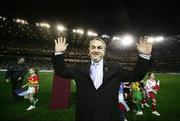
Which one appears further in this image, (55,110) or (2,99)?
(2,99)

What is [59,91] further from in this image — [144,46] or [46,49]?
[46,49]

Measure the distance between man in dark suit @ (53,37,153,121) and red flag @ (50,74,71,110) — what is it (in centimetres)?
620

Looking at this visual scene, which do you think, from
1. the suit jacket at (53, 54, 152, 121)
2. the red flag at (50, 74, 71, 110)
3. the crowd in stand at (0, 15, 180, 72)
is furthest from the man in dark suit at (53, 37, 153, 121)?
the crowd in stand at (0, 15, 180, 72)

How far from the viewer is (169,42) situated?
70.0 meters

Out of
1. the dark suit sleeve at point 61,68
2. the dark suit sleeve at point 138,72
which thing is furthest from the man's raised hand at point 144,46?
the dark suit sleeve at point 61,68

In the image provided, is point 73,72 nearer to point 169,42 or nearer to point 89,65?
point 89,65

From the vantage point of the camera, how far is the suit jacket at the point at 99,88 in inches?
128

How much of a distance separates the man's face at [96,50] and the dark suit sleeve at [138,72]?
20.2 inches

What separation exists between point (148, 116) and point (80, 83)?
6884 mm

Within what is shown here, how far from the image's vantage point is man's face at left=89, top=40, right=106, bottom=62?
11.4 ft

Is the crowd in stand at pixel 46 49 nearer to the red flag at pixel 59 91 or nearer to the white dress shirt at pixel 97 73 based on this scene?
the red flag at pixel 59 91

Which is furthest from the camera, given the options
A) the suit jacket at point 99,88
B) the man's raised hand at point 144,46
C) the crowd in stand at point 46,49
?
the crowd in stand at point 46,49

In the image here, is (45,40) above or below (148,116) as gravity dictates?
above

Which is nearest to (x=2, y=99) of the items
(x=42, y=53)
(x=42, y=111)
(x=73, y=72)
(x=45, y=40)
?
(x=42, y=111)
